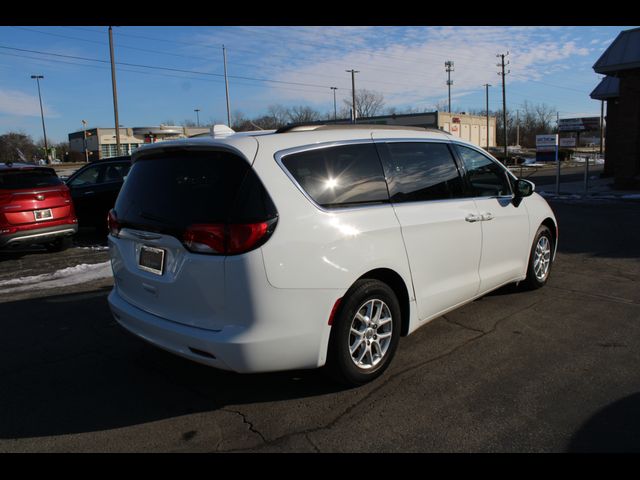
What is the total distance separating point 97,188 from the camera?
10.9m

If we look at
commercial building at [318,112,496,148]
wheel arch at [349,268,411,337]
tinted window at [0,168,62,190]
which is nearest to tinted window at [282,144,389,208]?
wheel arch at [349,268,411,337]

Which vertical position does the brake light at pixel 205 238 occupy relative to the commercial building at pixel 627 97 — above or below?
below

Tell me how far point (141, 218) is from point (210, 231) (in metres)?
0.75

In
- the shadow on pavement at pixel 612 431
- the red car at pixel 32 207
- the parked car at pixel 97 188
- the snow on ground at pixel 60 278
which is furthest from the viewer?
the parked car at pixel 97 188

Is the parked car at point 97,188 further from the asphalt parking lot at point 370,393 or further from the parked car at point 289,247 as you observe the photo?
the parked car at point 289,247

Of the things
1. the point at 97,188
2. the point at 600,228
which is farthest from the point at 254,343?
the point at 600,228

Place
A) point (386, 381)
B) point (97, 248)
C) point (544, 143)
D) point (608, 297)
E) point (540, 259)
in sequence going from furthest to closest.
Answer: point (544, 143) → point (97, 248) → point (540, 259) → point (608, 297) → point (386, 381)

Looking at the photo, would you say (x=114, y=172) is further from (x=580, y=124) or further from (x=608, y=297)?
(x=580, y=124)

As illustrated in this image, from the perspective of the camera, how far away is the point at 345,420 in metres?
3.22

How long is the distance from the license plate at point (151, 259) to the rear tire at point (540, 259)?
3.98 m

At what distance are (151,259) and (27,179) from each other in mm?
6574

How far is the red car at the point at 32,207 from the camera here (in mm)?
8219

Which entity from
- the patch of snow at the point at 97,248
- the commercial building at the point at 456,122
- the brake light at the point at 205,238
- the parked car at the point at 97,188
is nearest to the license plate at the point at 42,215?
the patch of snow at the point at 97,248
